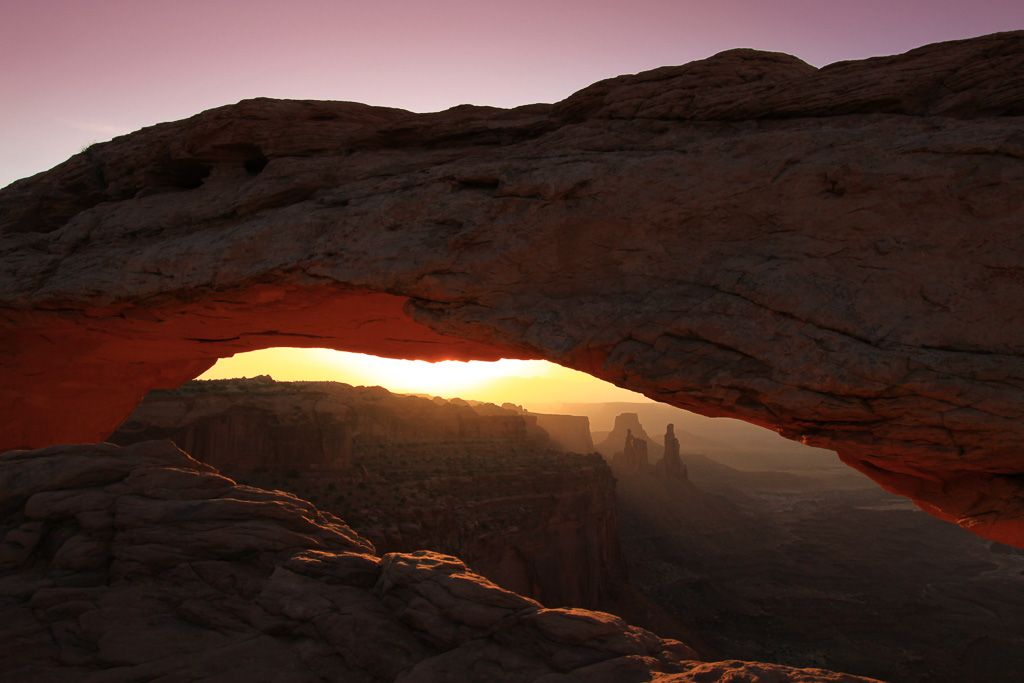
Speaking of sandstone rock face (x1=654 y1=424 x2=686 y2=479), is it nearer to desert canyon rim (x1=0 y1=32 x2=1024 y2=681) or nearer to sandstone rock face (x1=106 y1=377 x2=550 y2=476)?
sandstone rock face (x1=106 y1=377 x2=550 y2=476)

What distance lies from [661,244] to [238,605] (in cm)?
675

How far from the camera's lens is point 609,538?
32.9 m

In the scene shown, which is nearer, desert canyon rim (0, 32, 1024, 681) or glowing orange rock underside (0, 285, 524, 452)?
desert canyon rim (0, 32, 1024, 681)

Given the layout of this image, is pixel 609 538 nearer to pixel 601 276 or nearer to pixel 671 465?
pixel 671 465

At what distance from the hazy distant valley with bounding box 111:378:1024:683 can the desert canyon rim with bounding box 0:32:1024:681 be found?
38.6ft

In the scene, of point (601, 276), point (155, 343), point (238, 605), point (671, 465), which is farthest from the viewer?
point (671, 465)

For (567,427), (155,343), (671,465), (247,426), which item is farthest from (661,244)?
(567,427)

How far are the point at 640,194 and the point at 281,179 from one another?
626 centimetres

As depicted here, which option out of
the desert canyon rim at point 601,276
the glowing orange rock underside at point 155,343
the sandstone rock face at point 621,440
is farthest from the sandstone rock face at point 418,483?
the sandstone rock face at point 621,440

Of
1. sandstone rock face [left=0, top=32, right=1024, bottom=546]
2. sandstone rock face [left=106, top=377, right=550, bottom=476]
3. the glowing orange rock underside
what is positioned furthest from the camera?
sandstone rock face [left=106, top=377, right=550, bottom=476]

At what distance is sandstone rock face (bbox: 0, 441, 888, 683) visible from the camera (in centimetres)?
565

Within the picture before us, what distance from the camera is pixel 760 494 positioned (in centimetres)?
7106

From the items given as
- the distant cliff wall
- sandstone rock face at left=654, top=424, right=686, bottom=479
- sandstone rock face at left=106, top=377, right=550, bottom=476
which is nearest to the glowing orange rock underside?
sandstone rock face at left=106, top=377, right=550, bottom=476

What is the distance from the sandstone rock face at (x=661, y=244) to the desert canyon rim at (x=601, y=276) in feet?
0.11
